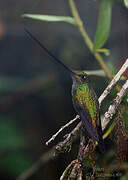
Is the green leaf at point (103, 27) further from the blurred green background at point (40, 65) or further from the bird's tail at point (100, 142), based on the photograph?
the blurred green background at point (40, 65)

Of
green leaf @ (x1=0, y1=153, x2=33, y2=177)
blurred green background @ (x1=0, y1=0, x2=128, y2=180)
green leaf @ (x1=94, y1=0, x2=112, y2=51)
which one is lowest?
green leaf @ (x1=0, y1=153, x2=33, y2=177)

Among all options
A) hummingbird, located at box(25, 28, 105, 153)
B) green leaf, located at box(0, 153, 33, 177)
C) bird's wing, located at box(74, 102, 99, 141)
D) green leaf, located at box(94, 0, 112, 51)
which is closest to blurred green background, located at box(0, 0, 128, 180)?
green leaf, located at box(0, 153, 33, 177)

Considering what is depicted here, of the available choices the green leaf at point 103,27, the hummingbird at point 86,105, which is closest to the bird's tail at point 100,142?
the hummingbird at point 86,105

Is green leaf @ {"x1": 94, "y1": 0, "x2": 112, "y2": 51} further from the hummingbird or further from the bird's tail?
the bird's tail

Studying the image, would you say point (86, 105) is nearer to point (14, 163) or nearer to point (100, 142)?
point (100, 142)

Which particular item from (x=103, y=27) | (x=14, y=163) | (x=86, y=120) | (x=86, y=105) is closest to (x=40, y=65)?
(x=14, y=163)

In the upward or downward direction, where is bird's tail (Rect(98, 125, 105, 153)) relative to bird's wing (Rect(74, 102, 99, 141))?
downward

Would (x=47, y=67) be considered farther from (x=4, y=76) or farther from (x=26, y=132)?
(x=26, y=132)

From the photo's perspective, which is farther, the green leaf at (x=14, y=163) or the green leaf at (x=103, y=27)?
the green leaf at (x=14, y=163)
